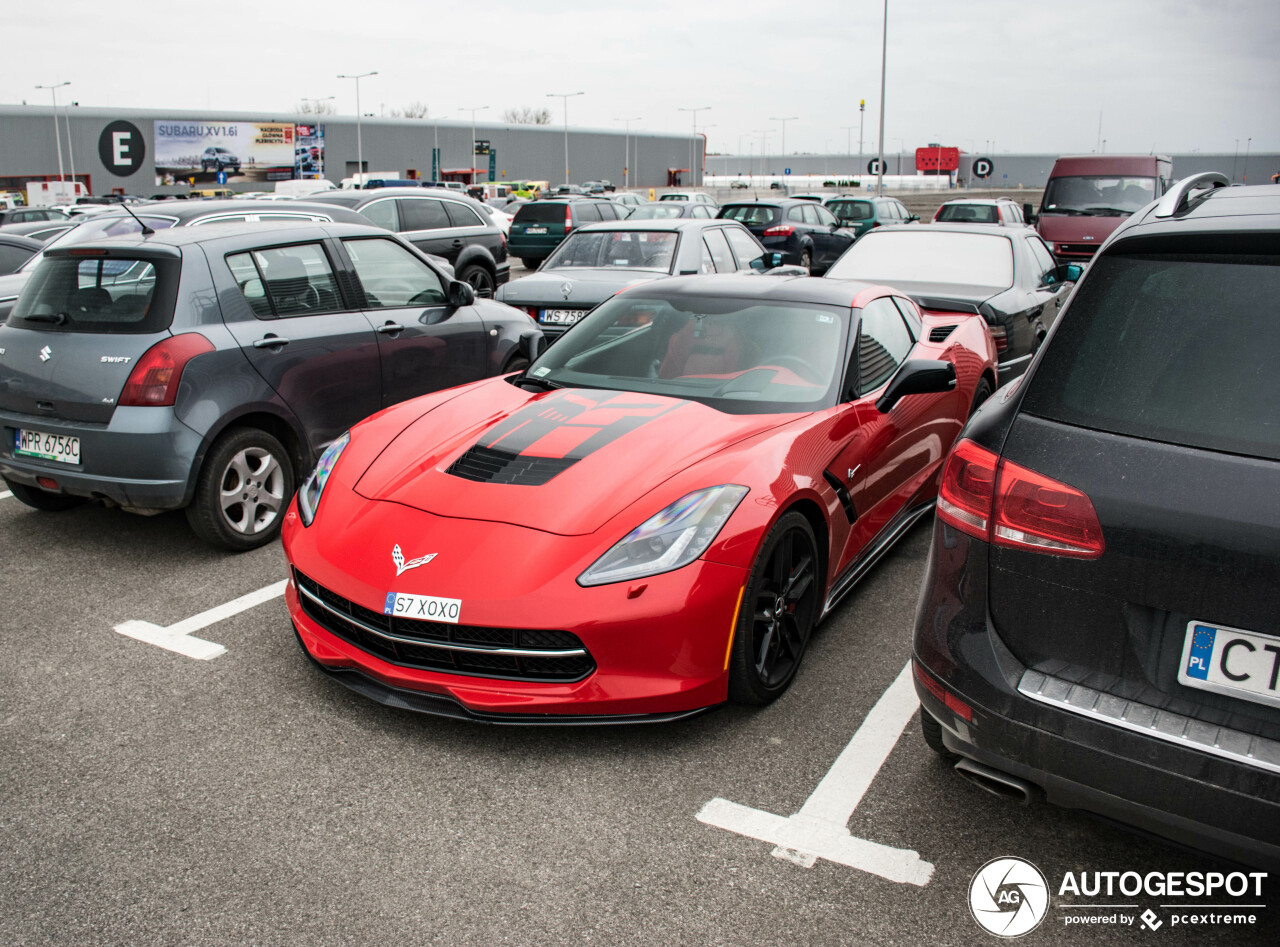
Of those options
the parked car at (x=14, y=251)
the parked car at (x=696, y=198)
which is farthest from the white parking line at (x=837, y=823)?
the parked car at (x=696, y=198)

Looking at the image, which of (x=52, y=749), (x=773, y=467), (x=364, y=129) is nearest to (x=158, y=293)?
(x=52, y=749)

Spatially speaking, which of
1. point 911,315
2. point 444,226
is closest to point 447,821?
point 911,315

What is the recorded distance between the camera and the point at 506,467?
3.53 metres

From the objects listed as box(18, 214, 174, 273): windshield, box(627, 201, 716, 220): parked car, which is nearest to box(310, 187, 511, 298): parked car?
box(18, 214, 174, 273): windshield

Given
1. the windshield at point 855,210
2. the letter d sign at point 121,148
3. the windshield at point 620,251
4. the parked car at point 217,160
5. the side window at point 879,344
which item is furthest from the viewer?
the parked car at point 217,160

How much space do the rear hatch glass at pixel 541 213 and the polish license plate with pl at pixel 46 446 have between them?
17.0 m

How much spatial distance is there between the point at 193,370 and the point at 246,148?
78023 millimetres

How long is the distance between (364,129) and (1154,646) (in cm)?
8817

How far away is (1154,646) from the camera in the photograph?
2.09m

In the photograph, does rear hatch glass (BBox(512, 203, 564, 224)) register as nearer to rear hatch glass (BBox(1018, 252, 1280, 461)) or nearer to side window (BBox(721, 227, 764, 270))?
side window (BBox(721, 227, 764, 270))

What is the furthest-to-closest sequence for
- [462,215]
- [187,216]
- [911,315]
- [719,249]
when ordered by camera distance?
[462,215] < [719,249] < [187,216] < [911,315]

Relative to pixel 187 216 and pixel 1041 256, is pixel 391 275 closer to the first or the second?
pixel 187 216

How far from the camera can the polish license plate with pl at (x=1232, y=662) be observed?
6.44ft

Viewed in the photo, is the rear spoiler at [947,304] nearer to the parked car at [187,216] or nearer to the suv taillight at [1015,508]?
the suv taillight at [1015,508]
